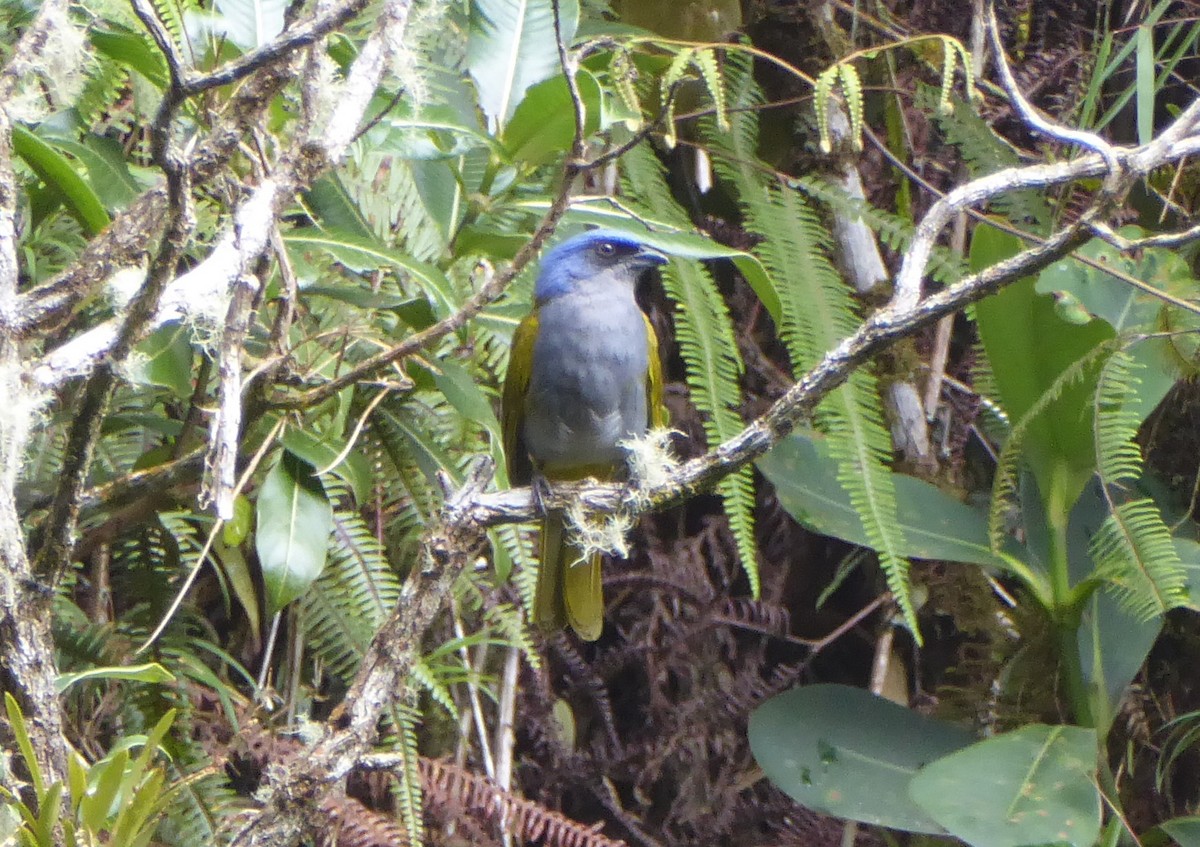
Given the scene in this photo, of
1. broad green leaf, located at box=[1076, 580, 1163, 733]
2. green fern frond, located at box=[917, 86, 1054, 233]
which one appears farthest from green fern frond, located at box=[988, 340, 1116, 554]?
green fern frond, located at box=[917, 86, 1054, 233]

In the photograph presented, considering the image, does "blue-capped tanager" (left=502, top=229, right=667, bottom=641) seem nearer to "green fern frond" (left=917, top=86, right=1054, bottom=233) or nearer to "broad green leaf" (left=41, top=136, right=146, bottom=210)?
"green fern frond" (left=917, top=86, right=1054, bottom=233)

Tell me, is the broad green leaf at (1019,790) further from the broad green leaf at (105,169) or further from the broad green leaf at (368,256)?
the broad green leaf at (105,169)

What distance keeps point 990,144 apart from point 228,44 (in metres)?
1.85

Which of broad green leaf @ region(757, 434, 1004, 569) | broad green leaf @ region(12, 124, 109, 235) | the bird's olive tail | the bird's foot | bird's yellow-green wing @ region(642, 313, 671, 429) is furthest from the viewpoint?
bird's yellow-green wing @ region(642, 313, 671, 429)

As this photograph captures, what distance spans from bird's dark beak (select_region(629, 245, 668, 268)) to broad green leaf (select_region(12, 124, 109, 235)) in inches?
49.2

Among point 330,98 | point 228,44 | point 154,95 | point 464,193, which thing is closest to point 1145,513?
point 464,193

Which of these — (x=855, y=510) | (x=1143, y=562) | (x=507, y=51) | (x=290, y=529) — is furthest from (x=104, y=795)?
(x=1143, y=562)

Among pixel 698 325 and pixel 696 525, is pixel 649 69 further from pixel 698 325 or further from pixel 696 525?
pixel 696 525

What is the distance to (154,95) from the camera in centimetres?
272

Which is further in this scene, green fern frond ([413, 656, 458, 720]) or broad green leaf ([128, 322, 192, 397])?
green fern frond ([413, 656, 458, 720])

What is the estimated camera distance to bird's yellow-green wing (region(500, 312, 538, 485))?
2965 millimetres

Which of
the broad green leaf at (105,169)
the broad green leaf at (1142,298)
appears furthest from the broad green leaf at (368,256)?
the broad green leaf at (1142,298)

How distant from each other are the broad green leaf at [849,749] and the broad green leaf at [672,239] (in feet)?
2.92

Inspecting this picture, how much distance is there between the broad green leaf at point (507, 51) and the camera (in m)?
2.71
